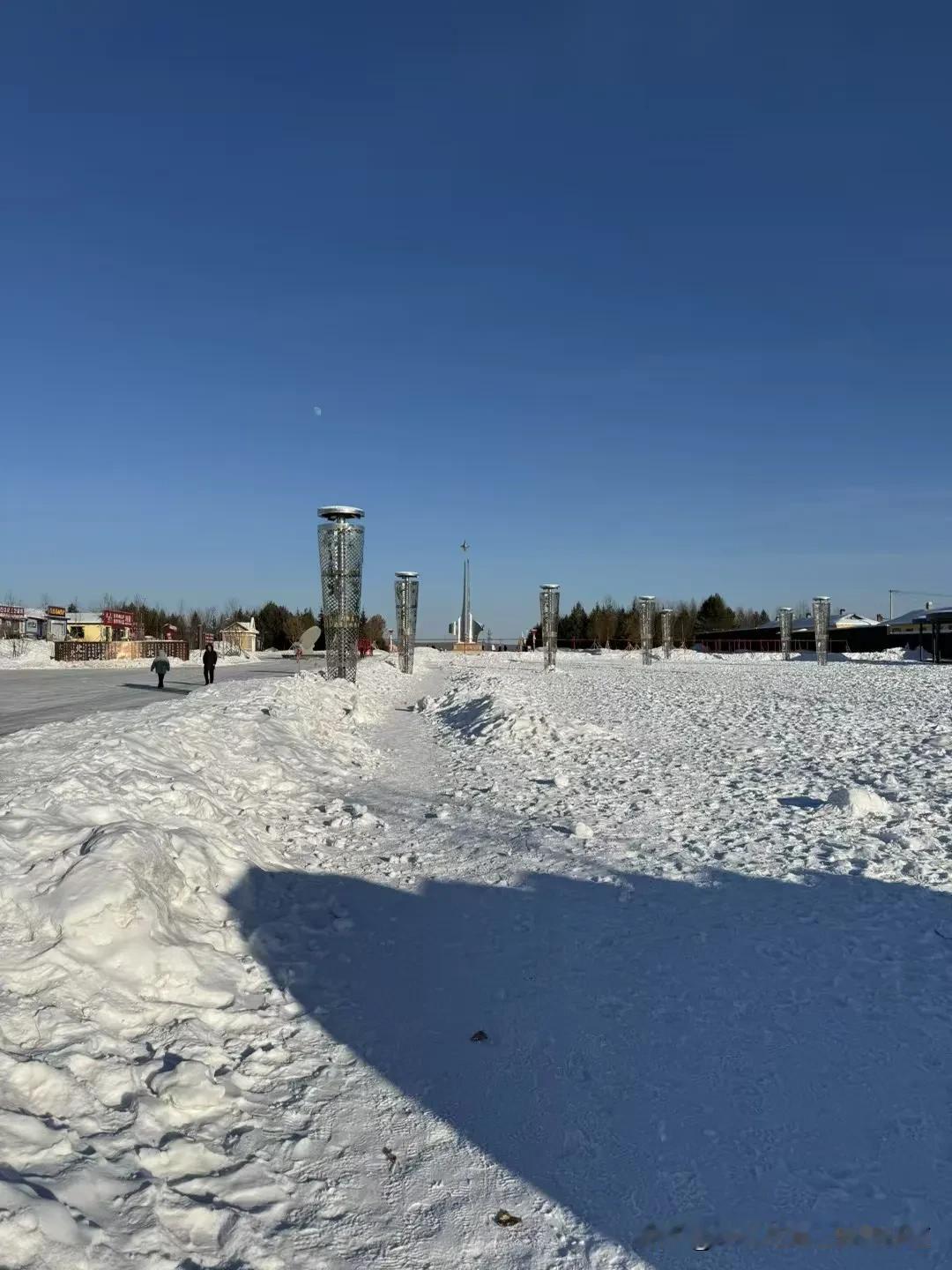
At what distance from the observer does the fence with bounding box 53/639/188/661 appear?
40.7m

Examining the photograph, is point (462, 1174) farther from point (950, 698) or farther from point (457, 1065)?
point (950, 698)

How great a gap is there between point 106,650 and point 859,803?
138 feet

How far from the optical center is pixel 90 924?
4.09 metres

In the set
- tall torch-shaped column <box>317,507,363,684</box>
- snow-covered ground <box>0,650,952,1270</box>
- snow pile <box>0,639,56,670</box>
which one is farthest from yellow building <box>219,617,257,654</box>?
snow-covered ground <box>0,650,952,1270</box>

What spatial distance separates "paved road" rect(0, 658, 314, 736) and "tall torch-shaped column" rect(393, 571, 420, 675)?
274 inches

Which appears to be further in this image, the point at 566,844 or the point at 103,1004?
the point at 566,844

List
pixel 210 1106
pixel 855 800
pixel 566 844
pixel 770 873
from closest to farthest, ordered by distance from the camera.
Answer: pixel 210 1106 → pixel 770 873 → pixel 566 844 → pixel 855 800

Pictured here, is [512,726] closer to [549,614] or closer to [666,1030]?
[666,1030]

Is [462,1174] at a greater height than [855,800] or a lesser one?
lesser

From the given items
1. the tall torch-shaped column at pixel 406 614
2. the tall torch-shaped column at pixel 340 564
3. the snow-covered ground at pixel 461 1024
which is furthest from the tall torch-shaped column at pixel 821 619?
the snow-covered ground at pixel 461 1024

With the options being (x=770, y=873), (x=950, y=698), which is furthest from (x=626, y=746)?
(x=950, y=698)

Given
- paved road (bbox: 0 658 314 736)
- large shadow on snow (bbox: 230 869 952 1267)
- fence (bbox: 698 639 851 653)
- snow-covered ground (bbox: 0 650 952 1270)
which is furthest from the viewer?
fence (bbox: 698 639 851 653)

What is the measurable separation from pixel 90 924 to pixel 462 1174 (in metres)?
2.30

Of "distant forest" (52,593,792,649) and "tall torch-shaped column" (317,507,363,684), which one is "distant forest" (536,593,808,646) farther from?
"tall torch-shaped column" (317,507,363,684)
